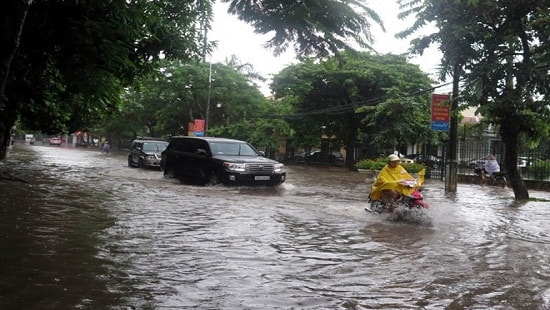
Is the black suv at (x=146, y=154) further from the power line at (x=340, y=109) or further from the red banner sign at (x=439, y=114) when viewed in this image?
the red banner sign at (x=439, y=114)

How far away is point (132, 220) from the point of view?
8695 mm

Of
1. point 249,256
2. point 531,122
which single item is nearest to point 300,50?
point 249,256

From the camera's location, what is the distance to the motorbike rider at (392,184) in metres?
9.83

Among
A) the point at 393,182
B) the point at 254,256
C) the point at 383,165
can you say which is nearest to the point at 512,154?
the point at 393,182

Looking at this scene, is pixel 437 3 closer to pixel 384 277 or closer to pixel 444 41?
pixel 444 41

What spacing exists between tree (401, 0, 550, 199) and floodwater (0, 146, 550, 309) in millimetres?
3448

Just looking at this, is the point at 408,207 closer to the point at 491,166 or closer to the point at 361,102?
the point at 491,166

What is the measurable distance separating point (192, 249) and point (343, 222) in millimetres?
3862

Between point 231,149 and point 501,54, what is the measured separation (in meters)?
8.30

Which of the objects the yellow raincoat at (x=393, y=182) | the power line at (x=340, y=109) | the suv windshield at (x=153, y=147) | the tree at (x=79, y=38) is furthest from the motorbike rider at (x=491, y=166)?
the tree at (x=79, y=38)

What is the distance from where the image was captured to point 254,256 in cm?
639

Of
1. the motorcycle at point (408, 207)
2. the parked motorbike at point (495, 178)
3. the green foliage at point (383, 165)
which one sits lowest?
the motorcycle at point (408, 207)

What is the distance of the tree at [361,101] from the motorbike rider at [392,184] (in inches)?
696

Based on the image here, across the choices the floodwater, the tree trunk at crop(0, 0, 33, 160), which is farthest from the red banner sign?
the tree trunk at crop(0, 0, 33, 160)
